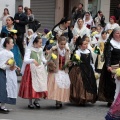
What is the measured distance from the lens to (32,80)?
8992 millimetres

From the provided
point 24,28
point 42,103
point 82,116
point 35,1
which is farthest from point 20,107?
point 35,1

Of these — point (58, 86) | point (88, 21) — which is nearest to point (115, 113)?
point (58, 86)

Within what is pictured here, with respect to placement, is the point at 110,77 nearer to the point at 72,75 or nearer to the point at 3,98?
the point at 72,75

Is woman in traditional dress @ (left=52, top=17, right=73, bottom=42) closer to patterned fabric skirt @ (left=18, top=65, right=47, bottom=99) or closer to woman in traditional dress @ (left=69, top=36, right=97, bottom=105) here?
woman in traditional dress @ (left=69, top=36, right=97, bottom=105)

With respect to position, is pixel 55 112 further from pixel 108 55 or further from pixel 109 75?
pixel 108 55

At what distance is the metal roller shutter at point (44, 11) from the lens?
24.0 meters

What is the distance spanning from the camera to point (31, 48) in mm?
9172

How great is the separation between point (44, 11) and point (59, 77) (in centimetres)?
1531

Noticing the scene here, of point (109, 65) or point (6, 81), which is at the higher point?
point (109, 65)

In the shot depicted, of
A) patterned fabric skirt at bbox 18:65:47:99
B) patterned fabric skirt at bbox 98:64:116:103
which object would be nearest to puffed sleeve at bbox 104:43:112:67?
patterned fabric skirt at bbox 98:64:116:103

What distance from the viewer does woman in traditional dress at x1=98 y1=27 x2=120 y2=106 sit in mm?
9262

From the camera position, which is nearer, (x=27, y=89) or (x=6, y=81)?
(x=6, y=81)

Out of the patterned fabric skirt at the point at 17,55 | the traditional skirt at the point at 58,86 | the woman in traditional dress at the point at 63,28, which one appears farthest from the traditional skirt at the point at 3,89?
the woman in traditional dress at the point at 63,28

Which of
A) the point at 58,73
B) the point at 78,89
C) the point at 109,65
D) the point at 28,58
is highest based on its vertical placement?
the point at 28,58
